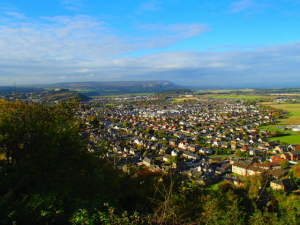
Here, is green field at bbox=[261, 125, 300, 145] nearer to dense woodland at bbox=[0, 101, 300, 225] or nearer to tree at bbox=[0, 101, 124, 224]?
dense woodland at bbox=[0, 101, 300, 225]

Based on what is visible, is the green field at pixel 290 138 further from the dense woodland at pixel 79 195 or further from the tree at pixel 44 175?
the tree at pixel 44 175

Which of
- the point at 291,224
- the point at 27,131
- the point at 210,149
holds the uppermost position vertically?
the point at 27,131

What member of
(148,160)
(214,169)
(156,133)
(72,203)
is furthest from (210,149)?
(72,203)

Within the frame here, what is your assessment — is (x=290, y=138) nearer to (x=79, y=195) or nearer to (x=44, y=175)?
(x=79, y=195)

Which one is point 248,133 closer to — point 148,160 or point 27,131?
point 148,160

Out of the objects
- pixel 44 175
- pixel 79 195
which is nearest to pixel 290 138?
pixel 79 195

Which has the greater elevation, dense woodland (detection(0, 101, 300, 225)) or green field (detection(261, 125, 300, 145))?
dense woodland (detection(0, 101, 300, 225))

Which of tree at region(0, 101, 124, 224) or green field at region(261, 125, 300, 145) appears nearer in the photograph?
tree at region(0, 101, 124, 224)

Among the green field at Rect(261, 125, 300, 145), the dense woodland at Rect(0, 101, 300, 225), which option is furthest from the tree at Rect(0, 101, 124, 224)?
the green field at Rect(261, 125, 300, 145)
